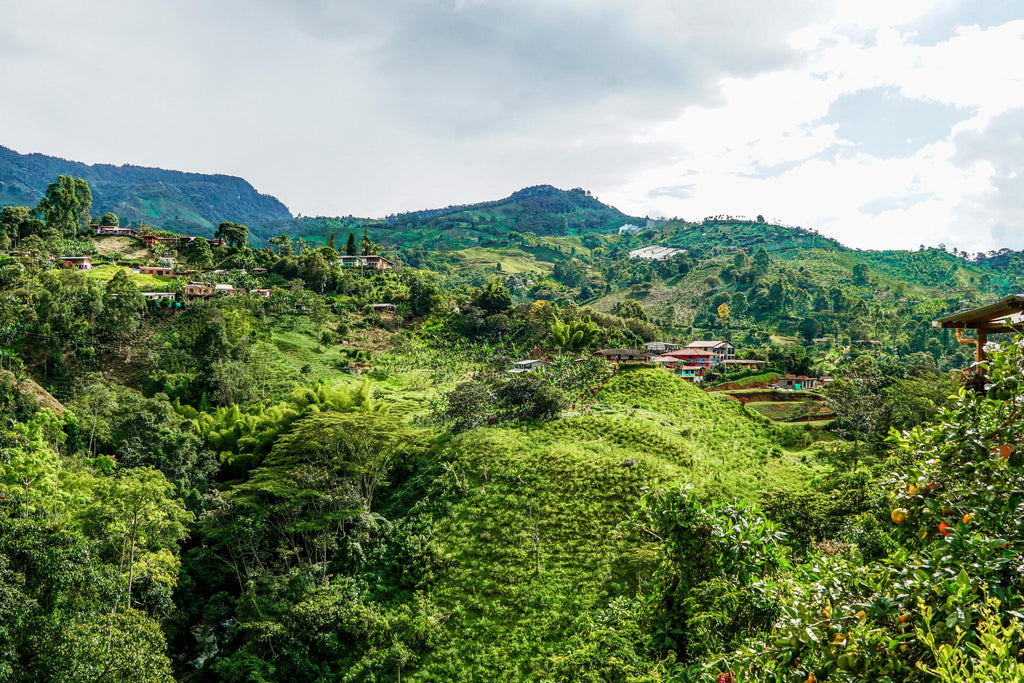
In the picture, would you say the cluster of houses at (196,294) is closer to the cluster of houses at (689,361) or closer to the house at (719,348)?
the cluster of houses at (689,361)

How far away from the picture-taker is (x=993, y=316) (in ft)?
24.7

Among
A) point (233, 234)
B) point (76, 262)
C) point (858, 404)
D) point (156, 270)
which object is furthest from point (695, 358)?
point (76, 262)

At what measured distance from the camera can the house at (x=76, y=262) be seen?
39656mm

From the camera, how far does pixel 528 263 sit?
118 metres

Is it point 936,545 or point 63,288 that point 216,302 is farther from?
point 936,545

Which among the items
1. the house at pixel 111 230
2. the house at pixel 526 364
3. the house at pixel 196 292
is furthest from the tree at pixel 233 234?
the house at pixel 526 364

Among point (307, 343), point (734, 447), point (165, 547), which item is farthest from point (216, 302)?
point (734, 447)

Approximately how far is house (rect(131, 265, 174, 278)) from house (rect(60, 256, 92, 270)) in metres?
3.01

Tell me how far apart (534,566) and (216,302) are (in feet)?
97.7

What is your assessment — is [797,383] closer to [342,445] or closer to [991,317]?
[342,445]

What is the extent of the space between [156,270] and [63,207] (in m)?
11.6

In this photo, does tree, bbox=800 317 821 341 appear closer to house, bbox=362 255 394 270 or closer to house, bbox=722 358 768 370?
house, bbox=722 358 768 370

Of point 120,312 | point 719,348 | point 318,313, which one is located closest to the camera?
point 120,312

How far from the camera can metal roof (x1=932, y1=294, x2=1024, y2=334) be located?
6.76m
